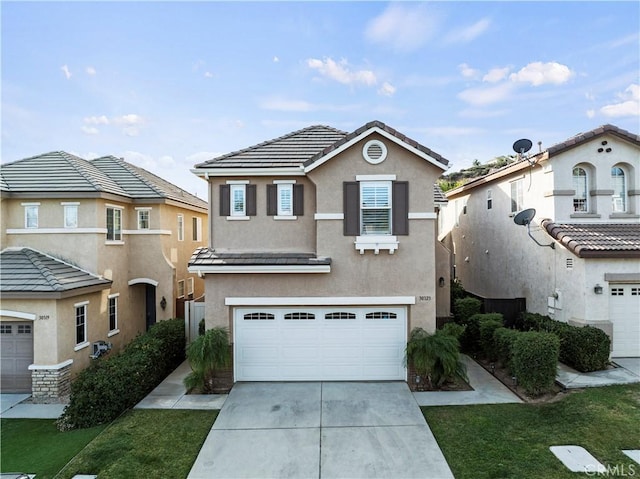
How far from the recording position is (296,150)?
39.0 feet

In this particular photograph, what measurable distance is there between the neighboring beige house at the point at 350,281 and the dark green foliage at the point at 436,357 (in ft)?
1.69

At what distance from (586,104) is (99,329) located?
74.6 feet

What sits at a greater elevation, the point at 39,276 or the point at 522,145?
the point at 522,145

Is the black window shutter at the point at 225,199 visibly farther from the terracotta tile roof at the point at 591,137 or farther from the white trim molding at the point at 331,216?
the terracotta tile roof at the point at 591,137

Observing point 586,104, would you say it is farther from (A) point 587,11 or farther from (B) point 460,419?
(B) point 460,419

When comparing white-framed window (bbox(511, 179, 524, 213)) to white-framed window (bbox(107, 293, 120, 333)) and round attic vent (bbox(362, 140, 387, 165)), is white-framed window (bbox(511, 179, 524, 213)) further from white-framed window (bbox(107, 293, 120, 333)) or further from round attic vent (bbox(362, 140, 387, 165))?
white-framed window (bbox(107, 293, 120, 333))

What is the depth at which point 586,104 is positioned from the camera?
16516mm

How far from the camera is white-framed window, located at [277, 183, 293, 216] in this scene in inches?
437

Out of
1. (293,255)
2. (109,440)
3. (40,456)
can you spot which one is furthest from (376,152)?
(40,456)

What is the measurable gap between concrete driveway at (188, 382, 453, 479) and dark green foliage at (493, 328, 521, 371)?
308 centimetres

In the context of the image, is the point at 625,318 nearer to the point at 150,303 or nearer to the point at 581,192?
the point at 581,192

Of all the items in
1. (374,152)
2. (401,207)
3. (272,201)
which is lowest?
(401,207)

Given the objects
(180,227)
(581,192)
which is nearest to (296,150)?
(180,227)

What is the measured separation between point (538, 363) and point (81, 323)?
13691 millimetres
